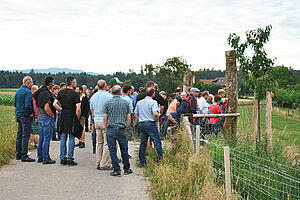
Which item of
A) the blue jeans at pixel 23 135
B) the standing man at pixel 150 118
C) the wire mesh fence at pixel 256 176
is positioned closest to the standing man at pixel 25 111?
the blue jeans at pixel 23 135

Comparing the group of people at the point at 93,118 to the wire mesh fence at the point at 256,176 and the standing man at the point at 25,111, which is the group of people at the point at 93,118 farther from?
the wire mesh fence at the point at 256,176

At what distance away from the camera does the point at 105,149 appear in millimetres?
8375

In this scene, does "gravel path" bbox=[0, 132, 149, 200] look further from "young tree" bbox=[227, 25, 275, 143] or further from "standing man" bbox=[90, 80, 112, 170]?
"young tree" bbox=[227, 25, 275, 143]

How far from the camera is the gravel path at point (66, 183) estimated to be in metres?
6.20

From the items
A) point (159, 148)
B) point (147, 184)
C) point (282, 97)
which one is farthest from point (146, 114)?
point (282, 97)

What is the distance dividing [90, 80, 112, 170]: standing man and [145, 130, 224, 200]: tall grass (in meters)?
1.06

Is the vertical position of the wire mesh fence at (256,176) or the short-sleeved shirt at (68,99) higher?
the short-sleeved shirt at (68,99)

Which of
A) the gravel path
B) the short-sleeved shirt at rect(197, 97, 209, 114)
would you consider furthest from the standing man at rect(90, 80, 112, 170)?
the short-sleeved shirt at rect(197, 97, 209, 114)

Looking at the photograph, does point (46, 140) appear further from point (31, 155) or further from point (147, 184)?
point (147, 184)

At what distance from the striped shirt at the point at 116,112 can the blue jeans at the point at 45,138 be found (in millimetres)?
1882

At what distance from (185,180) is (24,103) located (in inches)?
192

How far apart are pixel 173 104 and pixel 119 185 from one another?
6089mm

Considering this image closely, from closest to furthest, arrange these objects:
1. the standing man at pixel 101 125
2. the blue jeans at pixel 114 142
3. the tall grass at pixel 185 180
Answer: the tall grass at pixel 185 180, the blue jeans at pixel 114 142, the standing man at pixel 101 125

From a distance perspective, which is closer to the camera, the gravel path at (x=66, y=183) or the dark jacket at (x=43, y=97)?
the gravel path at (x=66, y=183)
